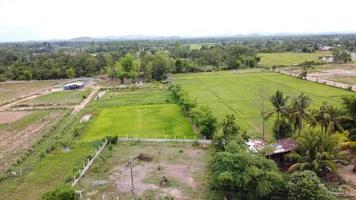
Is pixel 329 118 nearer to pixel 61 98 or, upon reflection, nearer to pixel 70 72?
pixel 61 98

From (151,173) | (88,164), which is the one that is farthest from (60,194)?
(151,173)

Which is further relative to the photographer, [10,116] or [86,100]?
[86,100]

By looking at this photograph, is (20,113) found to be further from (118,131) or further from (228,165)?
(228,165)

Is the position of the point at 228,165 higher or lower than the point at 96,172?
higher

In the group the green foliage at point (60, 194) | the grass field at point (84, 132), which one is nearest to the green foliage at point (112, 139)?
the grass field at point (84, 132)

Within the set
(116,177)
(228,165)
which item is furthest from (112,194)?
(228,165)

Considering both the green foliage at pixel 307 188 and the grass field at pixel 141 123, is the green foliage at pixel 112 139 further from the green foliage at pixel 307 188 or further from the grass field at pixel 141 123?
the green foliage at pixel 307 188

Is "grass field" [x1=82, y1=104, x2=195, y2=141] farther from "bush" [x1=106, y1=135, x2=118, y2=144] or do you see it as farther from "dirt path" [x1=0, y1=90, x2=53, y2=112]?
"dirt path" [x1=0, y1=90, x2=53, y2=112]
